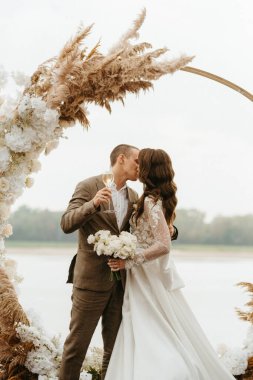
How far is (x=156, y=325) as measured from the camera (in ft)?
13.6

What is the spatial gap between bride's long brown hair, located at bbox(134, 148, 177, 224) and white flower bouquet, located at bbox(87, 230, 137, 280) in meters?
0.26

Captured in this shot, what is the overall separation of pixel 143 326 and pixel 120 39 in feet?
7.23

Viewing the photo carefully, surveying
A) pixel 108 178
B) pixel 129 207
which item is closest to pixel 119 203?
pixel 129 207

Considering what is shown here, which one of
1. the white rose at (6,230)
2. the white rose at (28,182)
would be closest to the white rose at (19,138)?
the white rose at (28,182)

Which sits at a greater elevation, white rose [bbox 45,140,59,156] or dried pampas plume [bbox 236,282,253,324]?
white rose [bbox 45,140,59,156]

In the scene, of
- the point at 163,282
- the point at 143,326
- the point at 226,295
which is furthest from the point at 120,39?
the point at 226,295

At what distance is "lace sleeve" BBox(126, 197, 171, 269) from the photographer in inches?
159

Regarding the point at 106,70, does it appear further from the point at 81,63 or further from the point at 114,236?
the point at 114,236

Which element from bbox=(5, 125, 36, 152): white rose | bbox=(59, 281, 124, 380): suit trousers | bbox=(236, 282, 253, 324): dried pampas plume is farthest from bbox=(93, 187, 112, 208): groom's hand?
bbox=(236, 282, 253, 324): dried pampas plume

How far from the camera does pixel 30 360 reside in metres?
4.71

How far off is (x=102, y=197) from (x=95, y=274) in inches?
25.7

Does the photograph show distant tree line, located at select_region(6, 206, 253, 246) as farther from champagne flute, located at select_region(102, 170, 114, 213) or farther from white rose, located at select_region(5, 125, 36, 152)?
champagne flute, located at select_region(102, 170, 114, 213)

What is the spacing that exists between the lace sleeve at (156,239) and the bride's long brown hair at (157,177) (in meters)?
0.11

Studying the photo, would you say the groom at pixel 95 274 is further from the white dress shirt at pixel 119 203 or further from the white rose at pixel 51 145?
the white rose at pixel 51 145
